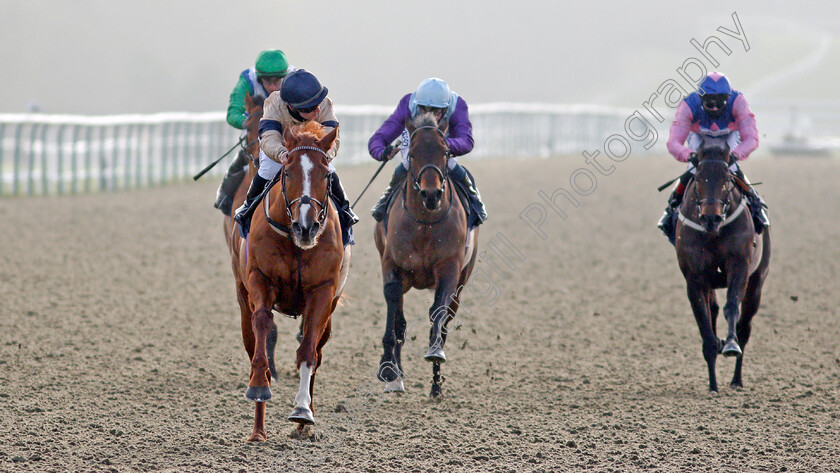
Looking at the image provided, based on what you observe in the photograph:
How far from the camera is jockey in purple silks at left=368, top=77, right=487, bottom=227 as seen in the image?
750cm

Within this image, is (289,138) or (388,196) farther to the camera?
(388,196)

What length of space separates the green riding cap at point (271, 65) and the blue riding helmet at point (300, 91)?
1.93 meters

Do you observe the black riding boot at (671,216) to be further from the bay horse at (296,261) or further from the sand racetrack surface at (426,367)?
the bay horse at (296,261)

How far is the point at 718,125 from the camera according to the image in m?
8.21

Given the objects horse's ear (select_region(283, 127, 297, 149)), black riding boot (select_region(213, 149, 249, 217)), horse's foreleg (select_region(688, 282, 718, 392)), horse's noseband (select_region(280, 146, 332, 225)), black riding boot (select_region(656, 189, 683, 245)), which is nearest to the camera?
horse's noseband (select_region(280, 146, 332, 225))

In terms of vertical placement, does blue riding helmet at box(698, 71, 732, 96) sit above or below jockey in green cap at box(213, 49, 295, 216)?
above

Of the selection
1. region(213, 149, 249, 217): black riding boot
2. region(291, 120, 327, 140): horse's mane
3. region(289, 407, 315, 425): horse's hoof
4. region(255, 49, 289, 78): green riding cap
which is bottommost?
region(289, 407, 315, 425): horse's hoof

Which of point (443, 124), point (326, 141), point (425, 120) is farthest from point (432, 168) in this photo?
point (326, 141)

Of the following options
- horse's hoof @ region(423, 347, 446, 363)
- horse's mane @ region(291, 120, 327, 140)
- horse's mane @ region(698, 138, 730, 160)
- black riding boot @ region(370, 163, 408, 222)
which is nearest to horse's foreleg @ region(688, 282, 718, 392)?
horse's mane @ region(698, 138, 730, 160)

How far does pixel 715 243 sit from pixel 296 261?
136 inches

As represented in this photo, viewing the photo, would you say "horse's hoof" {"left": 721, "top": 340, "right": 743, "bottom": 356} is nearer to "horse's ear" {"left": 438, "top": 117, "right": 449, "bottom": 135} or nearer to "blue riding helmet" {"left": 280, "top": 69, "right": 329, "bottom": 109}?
"horse's ear" {"left": 438, "top": 117, "right": 449, "bottom": 135}

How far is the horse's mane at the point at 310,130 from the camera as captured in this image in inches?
230

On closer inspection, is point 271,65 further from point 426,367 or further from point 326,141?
point 426,367

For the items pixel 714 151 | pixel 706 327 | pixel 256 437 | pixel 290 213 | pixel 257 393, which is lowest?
pixel 256 437
